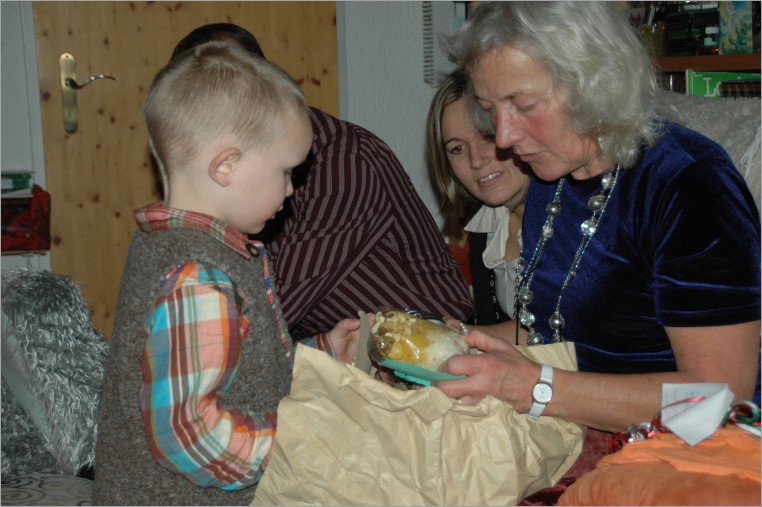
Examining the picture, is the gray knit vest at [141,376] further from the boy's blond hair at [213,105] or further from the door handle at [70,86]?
the door handle at [70,86]

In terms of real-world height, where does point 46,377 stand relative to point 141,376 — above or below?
below

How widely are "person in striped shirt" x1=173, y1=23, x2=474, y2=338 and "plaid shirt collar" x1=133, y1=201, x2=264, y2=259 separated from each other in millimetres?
636

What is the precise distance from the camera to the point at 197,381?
111 centimetres

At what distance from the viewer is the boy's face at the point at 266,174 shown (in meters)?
1.23

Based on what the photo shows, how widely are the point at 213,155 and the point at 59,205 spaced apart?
2658 mm

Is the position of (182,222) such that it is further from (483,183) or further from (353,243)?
(483,183)

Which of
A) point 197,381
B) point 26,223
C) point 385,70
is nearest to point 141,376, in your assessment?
point 197,381

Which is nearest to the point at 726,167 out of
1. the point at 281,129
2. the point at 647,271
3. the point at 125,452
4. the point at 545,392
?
the point at 647,271

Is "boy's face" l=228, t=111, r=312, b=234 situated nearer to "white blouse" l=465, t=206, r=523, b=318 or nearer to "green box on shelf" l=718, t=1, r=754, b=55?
"white blouse" l=465, t=206, r=523, b=318

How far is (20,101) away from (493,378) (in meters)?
2.93

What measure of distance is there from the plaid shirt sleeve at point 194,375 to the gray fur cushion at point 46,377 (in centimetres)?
60

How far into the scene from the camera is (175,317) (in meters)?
1.11

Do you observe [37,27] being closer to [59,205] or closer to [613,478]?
[59,205]

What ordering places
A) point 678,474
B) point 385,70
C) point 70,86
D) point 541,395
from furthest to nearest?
point 385,70 → point 70,86 → point 541,395 → point 678,474
